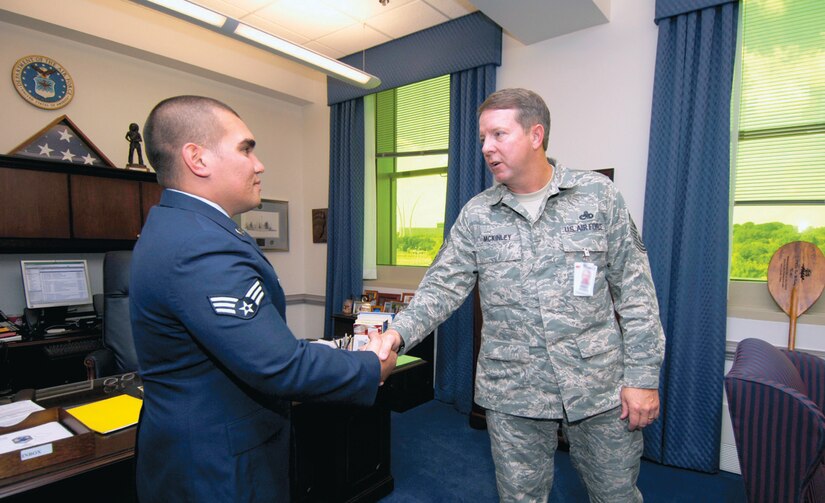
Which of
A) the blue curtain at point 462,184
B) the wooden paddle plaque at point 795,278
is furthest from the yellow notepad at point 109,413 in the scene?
the wooden paddle plaque at point 795,278

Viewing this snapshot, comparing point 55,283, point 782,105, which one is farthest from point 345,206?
point 782,105

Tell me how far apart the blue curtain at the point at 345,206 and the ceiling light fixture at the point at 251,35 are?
997 millimetres

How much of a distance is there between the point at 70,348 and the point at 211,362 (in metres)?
2.77

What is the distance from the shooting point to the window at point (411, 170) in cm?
425

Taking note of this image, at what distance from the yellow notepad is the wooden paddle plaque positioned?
3189 millimetres

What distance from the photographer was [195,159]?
1056 millimetres

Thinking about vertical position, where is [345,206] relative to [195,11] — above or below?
below

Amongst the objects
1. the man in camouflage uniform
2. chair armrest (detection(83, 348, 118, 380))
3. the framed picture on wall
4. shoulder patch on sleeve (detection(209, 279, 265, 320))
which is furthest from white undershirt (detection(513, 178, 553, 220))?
the framed picture on wall

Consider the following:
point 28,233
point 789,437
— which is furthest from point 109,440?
point 28,233

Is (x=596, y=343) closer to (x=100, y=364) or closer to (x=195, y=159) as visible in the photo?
(x=195, y=159)

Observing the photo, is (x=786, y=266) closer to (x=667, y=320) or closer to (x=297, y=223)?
(x=667, y=320)

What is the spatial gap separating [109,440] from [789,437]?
1.83m

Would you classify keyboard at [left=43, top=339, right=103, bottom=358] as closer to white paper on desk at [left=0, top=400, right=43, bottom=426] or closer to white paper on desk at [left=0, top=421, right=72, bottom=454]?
white paper on desk at [left=0, top=400, right=43, bottom=426]

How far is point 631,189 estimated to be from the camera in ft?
10.1
